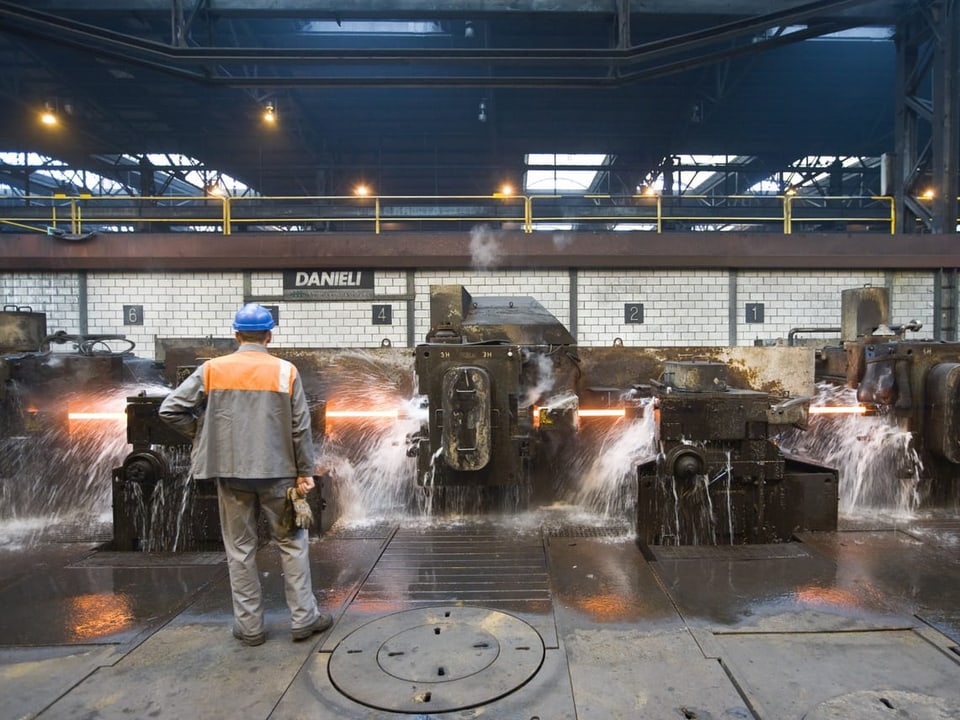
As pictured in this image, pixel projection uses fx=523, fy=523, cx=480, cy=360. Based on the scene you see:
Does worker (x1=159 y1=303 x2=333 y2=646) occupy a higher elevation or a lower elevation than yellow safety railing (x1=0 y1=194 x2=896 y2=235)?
lower

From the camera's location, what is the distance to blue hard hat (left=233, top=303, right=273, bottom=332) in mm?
2699

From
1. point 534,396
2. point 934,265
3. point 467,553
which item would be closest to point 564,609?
point 467,553

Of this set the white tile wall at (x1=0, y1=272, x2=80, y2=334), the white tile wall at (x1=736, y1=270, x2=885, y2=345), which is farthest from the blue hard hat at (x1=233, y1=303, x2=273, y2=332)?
the white tile wall at (x1=736, y1=270, x2=885, y2=345)

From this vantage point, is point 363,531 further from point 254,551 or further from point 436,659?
point 436,659

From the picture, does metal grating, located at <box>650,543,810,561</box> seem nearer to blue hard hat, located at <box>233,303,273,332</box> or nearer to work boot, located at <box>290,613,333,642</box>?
work boot, located at <box>290,613,333,642</box>

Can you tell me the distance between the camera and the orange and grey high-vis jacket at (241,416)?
100 inches

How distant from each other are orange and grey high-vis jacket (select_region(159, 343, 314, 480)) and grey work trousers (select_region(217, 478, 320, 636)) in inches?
4.2

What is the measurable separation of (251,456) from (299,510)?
0.35m

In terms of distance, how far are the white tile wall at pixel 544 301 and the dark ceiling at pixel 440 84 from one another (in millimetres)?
3536

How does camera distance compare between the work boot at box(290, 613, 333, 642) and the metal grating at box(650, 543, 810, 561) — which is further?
the metal grating at box(650, 543, 810, 561)

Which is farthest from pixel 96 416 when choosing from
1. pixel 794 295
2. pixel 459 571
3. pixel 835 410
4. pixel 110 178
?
pixel 110 178

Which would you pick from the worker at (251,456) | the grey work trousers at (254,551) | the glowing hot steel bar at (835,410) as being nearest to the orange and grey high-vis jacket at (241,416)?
the worker at (251,456)

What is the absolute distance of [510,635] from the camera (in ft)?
8.55

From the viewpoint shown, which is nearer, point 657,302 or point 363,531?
point 363,531
